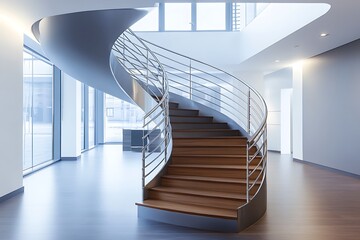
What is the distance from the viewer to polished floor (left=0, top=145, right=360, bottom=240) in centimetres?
371

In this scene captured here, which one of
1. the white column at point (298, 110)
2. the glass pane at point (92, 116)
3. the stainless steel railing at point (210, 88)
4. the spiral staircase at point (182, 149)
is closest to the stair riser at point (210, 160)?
the spiral staircase at point (182, 149)

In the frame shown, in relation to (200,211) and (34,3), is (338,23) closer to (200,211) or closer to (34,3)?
(200,211)

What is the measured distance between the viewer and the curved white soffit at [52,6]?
13.6ft

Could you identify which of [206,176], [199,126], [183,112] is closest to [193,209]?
[206,176]

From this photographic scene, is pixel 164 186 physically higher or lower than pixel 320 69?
lower

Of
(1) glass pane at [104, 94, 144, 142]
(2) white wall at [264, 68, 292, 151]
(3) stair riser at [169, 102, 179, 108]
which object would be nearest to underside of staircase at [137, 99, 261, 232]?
(3) stair riser at [169, 102, 179, 108]

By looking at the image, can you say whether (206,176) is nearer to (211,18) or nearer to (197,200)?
(197,200)

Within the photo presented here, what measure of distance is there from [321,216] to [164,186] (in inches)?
86.8

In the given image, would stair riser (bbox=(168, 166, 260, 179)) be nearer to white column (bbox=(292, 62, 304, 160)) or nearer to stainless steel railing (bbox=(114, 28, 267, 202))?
stainless steel railing (bbox=(114, 28, 267, 202))

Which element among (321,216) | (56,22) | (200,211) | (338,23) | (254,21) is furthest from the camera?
(254,21)

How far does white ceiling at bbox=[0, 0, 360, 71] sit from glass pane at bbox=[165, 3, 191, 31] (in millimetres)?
3097

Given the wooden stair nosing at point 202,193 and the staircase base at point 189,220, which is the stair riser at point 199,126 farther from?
the staircase base at point 189,220

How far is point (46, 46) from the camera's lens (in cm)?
578

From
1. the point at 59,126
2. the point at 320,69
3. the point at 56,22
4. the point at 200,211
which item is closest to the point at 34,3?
the point at 56,22
